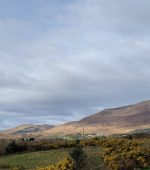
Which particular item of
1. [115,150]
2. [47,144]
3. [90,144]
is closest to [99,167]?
[115,150]

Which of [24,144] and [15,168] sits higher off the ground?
[24,144]

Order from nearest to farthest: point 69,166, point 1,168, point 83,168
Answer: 1. point 83,168
2. point 69,166
3. point 1,168

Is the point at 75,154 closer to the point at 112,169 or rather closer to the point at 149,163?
the point at 112,169

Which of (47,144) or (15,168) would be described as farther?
(47,144)

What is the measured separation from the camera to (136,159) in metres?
40.0

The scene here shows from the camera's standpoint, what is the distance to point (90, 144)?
2788 inches

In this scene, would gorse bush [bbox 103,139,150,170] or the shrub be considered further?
gorse bush [bbox 103,139,150,170]

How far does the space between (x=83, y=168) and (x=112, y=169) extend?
7.91ft

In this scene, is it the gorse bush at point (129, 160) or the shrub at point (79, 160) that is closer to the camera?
the shrub at point (79, 160)

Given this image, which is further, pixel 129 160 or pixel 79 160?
pixel 129 160

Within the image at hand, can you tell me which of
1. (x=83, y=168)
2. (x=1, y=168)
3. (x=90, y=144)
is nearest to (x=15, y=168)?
(x=1, y=168)

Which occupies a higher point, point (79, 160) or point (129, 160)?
point (79, 160)

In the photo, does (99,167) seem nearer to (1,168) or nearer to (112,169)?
Result: (112,169)

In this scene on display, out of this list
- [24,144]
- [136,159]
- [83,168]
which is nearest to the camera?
[83,168]
